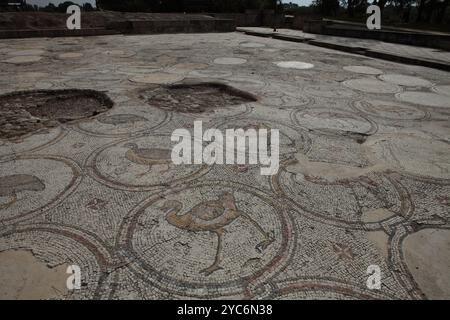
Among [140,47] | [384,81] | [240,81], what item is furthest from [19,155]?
[140,47]

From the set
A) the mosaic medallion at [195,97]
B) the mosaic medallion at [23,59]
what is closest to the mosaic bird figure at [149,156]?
the mosaic medallion at [195,97]

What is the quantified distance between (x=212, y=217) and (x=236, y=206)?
215 mm

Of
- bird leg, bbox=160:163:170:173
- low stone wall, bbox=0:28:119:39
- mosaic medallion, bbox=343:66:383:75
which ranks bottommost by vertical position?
bird leg, bbox=160:163:170:173

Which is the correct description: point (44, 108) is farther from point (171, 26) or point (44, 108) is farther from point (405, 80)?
point (171, 26)

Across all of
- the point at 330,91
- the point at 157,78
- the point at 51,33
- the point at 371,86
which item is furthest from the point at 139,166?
the point at 51,33

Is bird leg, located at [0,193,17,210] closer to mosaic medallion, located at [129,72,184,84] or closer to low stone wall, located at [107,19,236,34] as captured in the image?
mosaic medallion, located at [129,72,184,84]

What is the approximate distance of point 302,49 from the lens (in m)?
9.22

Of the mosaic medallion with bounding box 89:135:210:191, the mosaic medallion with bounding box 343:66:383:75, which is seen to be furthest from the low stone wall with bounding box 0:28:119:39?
the mosaic medallion with bounding box 89:135:210:191

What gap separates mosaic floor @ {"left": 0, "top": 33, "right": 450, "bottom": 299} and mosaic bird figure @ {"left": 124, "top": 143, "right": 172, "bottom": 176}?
2 centimetres

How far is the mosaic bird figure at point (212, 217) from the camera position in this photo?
190 centimetres

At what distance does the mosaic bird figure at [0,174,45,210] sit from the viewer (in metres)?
2.24

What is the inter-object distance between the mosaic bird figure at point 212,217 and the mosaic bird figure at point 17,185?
3.70 ft

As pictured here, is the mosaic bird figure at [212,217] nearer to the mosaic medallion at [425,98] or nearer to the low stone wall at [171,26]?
the mosaic medallion at [425,98]
